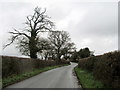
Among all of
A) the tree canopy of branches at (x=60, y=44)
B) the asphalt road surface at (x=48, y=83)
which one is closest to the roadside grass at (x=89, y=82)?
the asphalt road surface at (x=48, y=83)

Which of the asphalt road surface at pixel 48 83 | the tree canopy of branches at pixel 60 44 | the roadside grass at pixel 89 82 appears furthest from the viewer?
the tree canopy of branches at pixel 60 44

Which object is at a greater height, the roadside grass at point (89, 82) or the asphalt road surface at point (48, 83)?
the roadside grass at point (89, 82)

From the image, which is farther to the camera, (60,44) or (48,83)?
(60,44)

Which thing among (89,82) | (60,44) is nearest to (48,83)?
(89,82)

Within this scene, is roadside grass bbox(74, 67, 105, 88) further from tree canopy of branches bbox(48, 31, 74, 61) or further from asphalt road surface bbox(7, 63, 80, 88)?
Answer: tree canopy of branches bbox(48, 31, 74, 61)

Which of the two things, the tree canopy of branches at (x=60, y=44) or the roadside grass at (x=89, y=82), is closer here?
the roadside grass at (x=89, y=82)

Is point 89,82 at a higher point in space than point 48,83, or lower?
higher

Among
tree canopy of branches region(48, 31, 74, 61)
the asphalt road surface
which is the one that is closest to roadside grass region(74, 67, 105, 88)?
→ the asphalt road surface

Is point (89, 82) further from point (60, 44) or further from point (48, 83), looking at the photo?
point (60, 44)

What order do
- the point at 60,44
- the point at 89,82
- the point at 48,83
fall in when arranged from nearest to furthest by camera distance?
the point at 89,82 → the point at 48,83 → the point at 60,44

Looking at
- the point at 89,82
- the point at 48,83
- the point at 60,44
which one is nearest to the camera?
the point at 89,82

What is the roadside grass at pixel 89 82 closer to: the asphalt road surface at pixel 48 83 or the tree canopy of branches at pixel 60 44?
the asphalt road surface at pixel 48 83

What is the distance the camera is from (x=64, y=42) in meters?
67.2

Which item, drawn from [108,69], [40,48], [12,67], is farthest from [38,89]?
[40,48]
